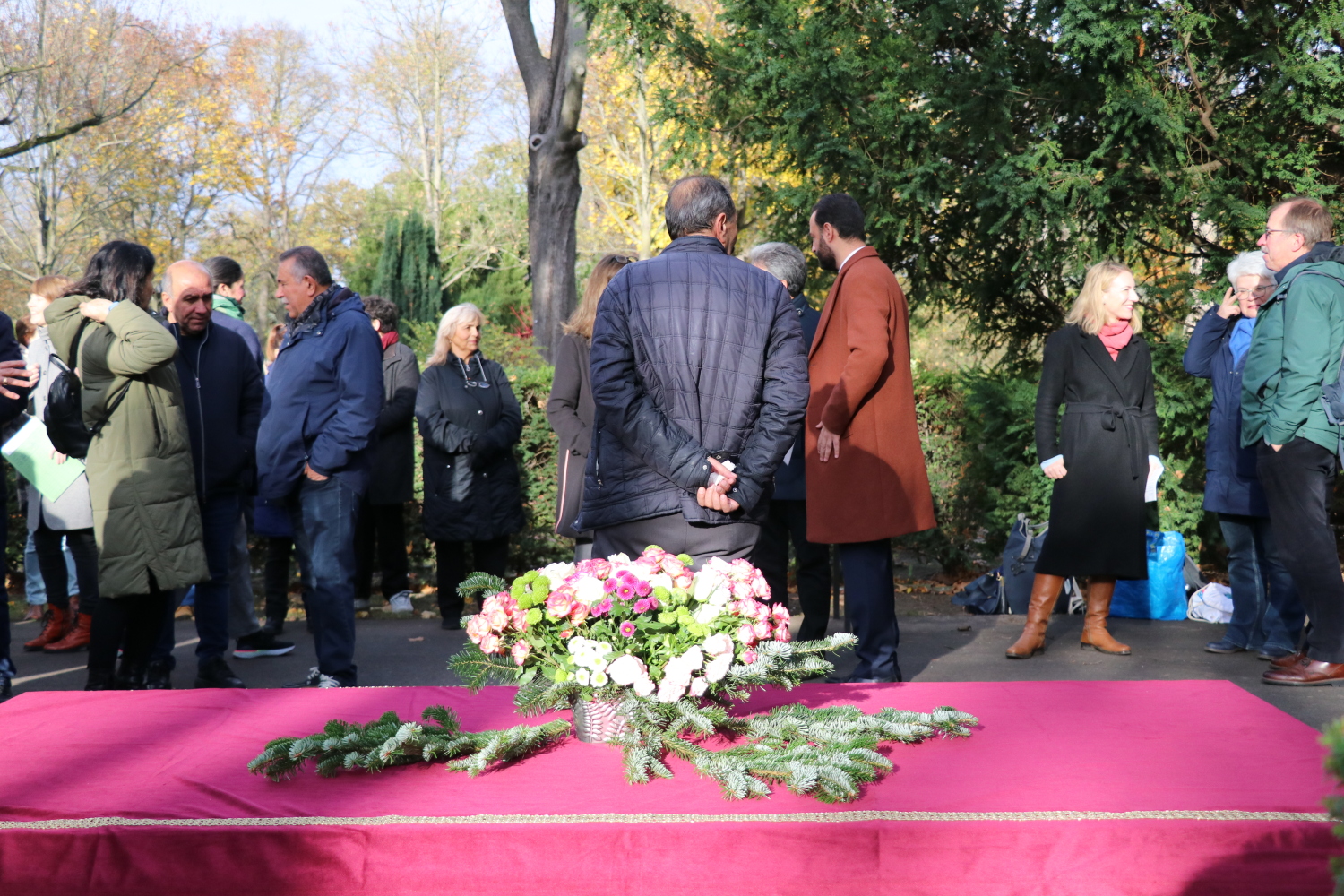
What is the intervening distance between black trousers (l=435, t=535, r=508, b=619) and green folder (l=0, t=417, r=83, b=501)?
2174 millimetres

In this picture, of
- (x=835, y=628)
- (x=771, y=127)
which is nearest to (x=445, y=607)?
(x=835, y=628)

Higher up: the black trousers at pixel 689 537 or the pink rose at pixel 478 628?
the black trousers at pixel 689 537

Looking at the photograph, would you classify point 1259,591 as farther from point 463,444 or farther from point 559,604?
point 559,604

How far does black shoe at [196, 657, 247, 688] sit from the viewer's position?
5.54m

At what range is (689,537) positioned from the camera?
357cm

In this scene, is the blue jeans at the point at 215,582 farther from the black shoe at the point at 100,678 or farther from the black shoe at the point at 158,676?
the black shoe at the point at 100,678

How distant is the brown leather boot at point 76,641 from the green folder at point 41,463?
2.93 ft

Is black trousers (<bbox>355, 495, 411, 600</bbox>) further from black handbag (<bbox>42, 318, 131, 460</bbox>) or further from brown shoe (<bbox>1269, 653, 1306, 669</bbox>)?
brown shoe (<bbox>1269, 653, 1306, 669</bbox>)

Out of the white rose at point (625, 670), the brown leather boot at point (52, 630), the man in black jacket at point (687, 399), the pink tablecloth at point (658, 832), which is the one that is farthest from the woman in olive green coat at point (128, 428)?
the white rose at point (625, 670)

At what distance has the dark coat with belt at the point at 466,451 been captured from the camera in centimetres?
716

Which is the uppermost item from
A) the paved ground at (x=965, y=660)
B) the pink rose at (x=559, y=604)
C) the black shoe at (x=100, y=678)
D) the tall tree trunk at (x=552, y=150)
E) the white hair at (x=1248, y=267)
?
the tall tree trunk at (x=552, y=150)

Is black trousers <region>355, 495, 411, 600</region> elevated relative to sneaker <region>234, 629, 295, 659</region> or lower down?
elevated

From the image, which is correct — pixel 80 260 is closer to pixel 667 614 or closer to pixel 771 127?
pixel 771 127

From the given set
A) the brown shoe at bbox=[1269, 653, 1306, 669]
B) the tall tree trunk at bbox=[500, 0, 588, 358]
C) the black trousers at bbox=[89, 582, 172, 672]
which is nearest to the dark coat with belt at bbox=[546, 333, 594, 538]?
the black trousers at bbox=[89, 582, 172, 672]
